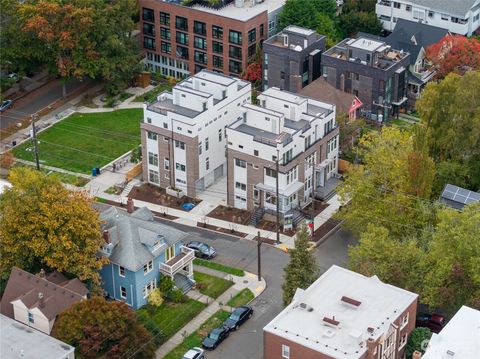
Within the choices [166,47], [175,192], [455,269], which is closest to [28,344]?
[175,192]

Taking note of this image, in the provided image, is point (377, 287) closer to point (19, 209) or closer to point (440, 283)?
point (440, 283)

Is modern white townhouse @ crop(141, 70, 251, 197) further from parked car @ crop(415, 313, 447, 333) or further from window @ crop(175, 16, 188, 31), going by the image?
parked car @ crop(415, 313, 447, 333)

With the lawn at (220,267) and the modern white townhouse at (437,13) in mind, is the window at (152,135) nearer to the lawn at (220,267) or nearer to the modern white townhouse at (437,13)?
the lawn at (220,267)

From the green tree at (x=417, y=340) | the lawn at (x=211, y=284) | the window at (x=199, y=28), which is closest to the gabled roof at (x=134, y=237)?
the lawn at (x=211, y=284)

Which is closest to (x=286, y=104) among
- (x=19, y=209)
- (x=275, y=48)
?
(x=275, y=48)

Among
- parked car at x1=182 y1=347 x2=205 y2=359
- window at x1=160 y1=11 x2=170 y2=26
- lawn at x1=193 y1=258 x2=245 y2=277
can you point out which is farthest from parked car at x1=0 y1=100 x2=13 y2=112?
parked car at x1=182 y1=347 x2=205 y2=359

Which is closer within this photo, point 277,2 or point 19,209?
point 19,209
